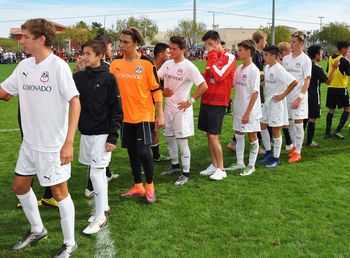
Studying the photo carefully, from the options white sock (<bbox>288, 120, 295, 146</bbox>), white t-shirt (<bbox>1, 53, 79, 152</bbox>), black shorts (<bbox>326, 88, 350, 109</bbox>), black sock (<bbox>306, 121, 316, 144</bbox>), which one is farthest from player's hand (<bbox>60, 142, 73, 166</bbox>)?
black shorts (<bbox>326, 88, 350, 109</bbox>)

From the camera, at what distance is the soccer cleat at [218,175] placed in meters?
5.84

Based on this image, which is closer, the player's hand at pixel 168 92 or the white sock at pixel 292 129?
the player's hand at pixel 168 92

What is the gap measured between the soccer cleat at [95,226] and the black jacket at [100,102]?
2.80 feet

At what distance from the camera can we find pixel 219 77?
556 centimetres

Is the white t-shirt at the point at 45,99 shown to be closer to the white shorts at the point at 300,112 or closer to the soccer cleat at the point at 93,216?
the soccer cleat at the point at 93,216

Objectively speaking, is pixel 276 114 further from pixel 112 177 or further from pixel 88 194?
pixel 88 194

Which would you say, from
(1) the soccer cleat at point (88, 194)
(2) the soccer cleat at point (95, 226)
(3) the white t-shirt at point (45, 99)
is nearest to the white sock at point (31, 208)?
(2) the soccer cleat at point (95, 226)

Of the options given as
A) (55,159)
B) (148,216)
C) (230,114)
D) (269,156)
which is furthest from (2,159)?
(230,114)

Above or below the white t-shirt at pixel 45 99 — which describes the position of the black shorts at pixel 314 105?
below

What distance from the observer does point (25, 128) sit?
3.44m

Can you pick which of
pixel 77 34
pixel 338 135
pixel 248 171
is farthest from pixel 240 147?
pixel 77 34

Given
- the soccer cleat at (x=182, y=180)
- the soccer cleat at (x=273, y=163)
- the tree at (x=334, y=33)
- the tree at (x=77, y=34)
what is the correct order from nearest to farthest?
the soccer cleat at (x=182, y=180)
the soccer cleat at (x=273, y=163)
the tree at (x=77, y=34)
the tree at (x=334, y=33)

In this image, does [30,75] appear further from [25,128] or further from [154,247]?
[154,247]

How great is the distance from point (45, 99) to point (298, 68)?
477 centimetres
